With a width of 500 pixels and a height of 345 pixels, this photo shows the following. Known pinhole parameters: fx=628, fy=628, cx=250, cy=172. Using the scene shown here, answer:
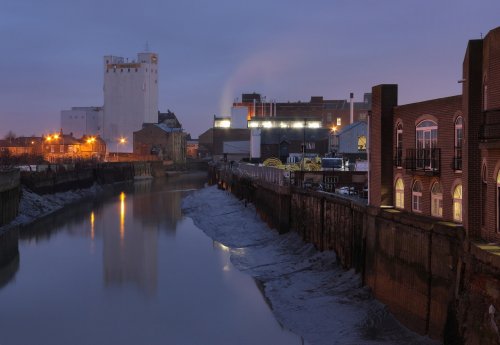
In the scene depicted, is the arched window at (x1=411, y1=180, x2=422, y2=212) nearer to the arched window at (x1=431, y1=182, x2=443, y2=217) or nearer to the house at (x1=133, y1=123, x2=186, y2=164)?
the arched window at (x1=431, y1=182, x2=443, y2=217)

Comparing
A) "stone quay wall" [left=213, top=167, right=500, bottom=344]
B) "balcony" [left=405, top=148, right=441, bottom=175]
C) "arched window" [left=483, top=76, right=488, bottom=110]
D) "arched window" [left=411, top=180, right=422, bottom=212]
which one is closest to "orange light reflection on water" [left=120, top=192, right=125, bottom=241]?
"stone quay wall" [left=213, top=167, right=500, bottom=344]

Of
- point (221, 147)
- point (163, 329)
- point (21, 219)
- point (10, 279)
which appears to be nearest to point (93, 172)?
point (221, 147)

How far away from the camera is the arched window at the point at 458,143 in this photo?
62.0ft

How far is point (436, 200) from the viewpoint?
20609 mm

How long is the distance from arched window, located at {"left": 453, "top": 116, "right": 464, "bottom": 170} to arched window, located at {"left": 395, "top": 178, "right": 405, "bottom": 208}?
3.93 m

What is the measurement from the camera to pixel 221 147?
12912 cm

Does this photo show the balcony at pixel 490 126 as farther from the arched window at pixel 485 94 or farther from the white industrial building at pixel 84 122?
the white industrial building at pixel 84 122

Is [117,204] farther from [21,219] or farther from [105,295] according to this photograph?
[105,295]

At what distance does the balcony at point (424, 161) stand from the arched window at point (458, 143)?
3.05ft

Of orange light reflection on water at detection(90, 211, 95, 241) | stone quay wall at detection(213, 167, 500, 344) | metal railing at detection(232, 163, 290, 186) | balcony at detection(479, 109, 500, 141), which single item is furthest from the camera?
orange light reflection on water at detection(90, 211, 95, 241)

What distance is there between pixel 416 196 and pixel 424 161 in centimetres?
150

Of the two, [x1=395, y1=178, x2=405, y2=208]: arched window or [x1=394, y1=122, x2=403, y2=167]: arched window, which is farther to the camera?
[x1=394, y1=122, x2=403, y2=167]: arched window

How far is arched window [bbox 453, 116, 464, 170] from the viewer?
18.9 m

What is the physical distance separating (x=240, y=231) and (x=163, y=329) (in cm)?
2374
